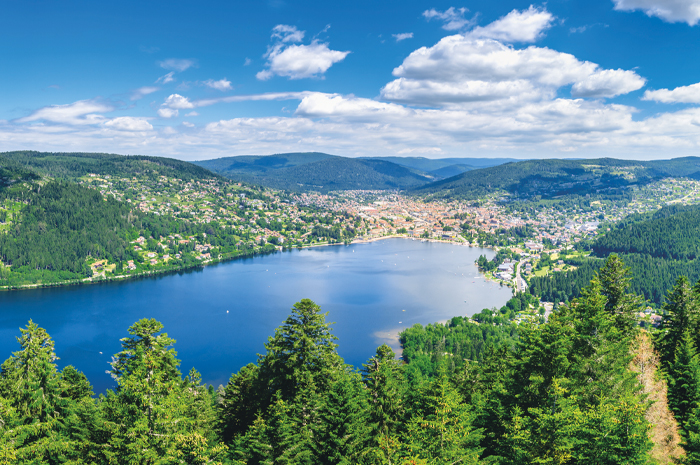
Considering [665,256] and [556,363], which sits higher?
[556,363]

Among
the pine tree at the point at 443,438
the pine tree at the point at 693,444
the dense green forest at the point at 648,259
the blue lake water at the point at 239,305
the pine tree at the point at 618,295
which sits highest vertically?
the pine tree at the point at 618,295

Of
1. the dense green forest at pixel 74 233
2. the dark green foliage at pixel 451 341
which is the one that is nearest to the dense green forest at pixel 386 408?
the dark green foliage at pixel 451 341

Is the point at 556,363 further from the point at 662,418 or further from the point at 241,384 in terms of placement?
the point at 241,384

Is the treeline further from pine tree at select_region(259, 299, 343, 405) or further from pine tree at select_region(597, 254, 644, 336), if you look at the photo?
pine tree at select_region(259, 299, 343, 405)

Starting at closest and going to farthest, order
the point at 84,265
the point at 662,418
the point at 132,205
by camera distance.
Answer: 1. the point at 662,418
2. the point at 84,265
3. the point at 132,205

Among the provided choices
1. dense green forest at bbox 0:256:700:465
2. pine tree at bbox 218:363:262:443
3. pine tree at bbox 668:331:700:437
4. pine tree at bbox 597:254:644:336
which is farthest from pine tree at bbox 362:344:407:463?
pine tree at bbox 597:254:644:336

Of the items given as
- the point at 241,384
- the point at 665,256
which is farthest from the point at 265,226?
the point at 241,384

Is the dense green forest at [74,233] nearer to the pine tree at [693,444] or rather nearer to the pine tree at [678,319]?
the pine tree at [678,319]

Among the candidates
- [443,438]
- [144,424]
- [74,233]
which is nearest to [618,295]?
[443,438]
